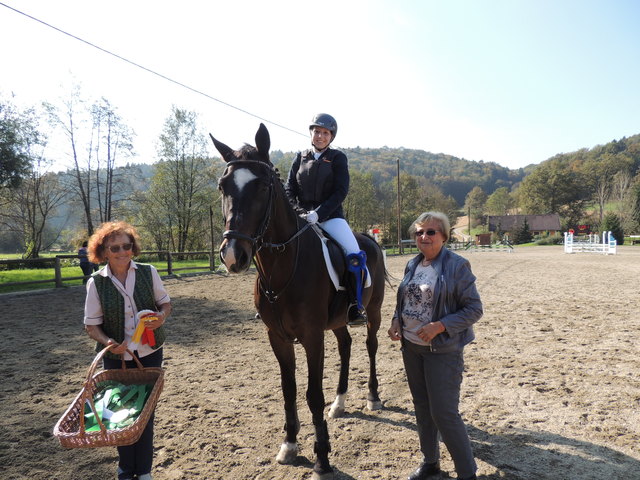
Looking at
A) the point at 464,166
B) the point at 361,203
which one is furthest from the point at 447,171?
the point at 361,203

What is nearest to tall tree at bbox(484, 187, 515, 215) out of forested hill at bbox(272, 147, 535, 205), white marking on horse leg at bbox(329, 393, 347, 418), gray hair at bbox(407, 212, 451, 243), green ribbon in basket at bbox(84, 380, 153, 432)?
forested hill at bbox(272, 147, 535, 205)

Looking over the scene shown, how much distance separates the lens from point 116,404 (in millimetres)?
2432

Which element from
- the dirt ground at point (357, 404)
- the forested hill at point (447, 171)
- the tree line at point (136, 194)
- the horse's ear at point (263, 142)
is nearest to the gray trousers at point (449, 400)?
the dirt ground at point (357, 404)

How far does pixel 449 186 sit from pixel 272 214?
138 meters

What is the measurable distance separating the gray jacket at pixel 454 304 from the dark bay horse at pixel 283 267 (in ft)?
3.53

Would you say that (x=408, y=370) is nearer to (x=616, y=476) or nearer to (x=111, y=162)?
(x=616, y=476)

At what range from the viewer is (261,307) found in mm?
3240

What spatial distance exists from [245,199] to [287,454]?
7.45 ft

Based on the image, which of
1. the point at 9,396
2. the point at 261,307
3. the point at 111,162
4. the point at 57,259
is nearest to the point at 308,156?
the point at 261,307

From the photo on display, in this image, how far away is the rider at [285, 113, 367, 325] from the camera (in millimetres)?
3568

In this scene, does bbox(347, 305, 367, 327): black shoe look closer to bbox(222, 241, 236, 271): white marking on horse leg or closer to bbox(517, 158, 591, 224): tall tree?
bbox(222, 241, 236, 271): white marking on horse leg

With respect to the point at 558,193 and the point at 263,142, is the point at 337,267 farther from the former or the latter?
the point at 558,193

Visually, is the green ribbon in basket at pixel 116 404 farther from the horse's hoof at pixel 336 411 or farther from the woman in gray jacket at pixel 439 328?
the horse's hoof at pixel 336 411

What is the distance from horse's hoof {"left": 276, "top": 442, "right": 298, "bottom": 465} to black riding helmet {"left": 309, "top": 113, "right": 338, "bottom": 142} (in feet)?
9.76
